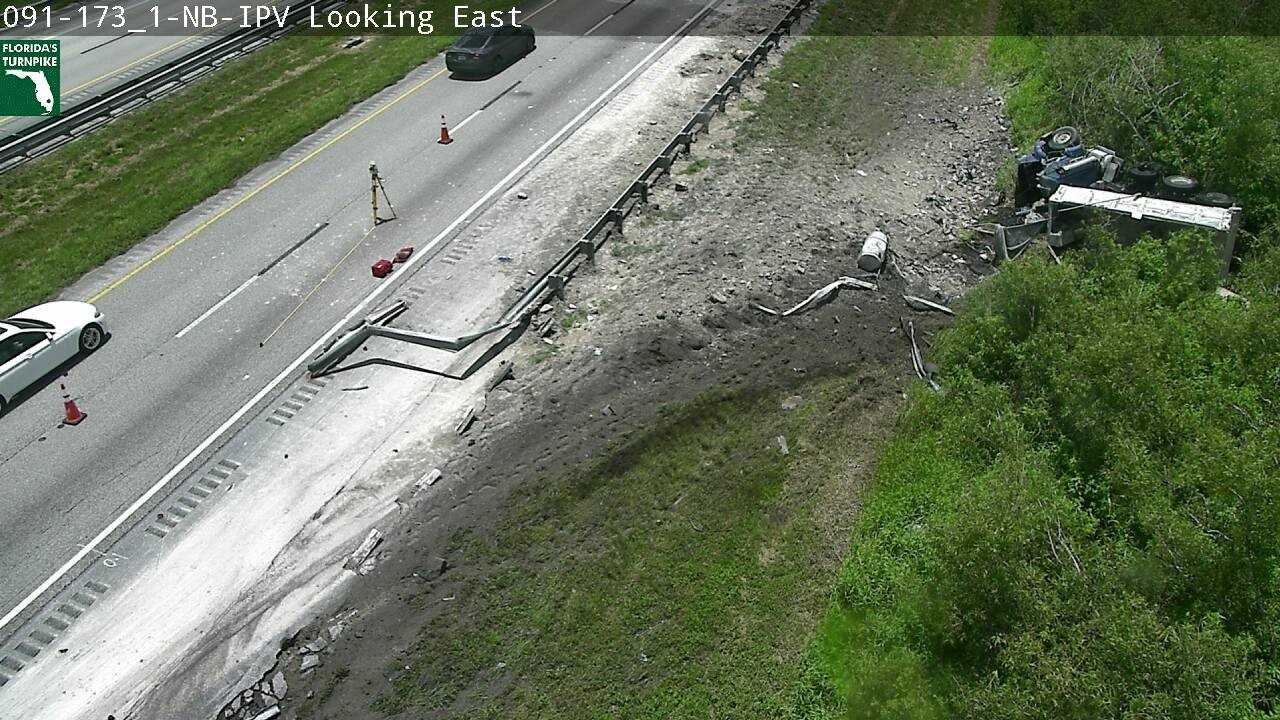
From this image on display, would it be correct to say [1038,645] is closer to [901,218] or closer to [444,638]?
[444,638]

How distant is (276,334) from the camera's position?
67.5 ft

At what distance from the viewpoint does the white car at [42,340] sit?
61.4ft

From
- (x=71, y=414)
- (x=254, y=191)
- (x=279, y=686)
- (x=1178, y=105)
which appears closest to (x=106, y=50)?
(x=254, y=191)

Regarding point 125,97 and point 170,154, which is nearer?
point 170,154

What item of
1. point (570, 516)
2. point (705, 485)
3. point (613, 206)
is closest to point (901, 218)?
point (613, 206)

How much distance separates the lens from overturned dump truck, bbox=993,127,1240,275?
69.7ft

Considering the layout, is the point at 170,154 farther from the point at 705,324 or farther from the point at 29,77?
the point at 705,324

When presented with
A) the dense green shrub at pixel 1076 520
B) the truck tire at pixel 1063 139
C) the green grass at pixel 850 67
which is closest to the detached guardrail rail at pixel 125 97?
the green grass at pixel 850 67

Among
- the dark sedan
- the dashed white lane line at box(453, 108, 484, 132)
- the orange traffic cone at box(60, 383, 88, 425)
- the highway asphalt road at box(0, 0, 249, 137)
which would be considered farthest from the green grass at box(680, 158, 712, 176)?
the highway asphalt road at box(0, 0, 249, 137)

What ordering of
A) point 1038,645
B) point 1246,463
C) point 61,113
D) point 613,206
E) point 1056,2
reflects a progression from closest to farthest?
1. point 1038,645
2. point 1246,463
3. point 613,206
4. point 61,113
5. point 1056,2

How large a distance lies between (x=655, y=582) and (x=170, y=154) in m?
20.6

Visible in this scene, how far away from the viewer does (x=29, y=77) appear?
109ft

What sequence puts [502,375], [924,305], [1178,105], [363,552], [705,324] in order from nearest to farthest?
[363,552], [502,375], [705,324], [924,305], [1178,105]

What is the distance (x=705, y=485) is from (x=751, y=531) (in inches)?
48.4
